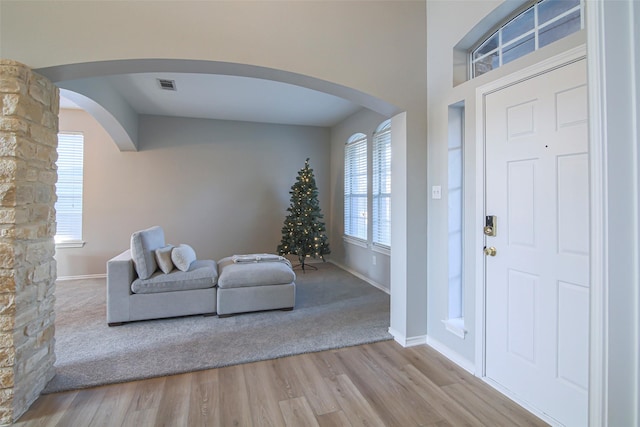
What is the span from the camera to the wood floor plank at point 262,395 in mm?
1830

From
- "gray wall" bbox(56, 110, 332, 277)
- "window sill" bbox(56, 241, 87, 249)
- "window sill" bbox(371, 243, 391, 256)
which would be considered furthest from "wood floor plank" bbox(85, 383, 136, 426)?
"window sill" bbox(56, 241, 87, 249)

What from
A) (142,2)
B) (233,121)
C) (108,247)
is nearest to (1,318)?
(142,2)

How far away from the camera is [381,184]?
4.73 metres

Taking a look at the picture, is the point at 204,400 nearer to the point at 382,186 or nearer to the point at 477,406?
the point at 477,406

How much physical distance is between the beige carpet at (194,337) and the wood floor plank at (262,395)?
149mm

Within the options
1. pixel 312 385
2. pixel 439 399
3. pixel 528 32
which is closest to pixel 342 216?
pixel 312 385

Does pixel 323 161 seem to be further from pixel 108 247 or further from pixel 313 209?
pixel 108 247

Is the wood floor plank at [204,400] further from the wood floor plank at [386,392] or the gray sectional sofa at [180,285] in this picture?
the gray sectional sofa at [180,285]

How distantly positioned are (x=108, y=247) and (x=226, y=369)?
13.5 feet

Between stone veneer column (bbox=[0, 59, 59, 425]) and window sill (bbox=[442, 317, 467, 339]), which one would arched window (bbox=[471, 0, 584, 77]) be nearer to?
window sill (bbox=[442, 317, 467, 339])

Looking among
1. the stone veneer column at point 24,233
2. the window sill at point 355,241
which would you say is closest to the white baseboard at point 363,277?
the window sill at point 355,241

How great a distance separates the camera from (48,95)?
208 centimetres

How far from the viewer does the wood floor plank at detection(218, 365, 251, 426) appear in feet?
6.01

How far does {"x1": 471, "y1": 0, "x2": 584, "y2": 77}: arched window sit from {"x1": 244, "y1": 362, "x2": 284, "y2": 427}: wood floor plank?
2.90m
